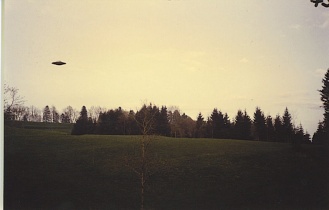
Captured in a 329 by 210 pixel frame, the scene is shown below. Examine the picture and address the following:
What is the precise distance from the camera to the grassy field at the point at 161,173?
9.85 meters

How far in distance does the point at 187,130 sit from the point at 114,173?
3124mm

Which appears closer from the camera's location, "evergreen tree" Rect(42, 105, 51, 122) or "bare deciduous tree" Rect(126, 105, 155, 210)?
"evergreen tree" Rect(42, 105, 51, 122)

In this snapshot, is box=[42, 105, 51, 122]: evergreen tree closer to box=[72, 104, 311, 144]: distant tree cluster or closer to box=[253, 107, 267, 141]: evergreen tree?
box=[72, 104, 311, 144]: distant tree cluster

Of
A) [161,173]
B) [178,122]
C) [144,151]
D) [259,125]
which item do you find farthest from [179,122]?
[259,125]

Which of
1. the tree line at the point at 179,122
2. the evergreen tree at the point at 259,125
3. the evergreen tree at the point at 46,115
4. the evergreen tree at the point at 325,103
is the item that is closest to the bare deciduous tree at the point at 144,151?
the tree line at the point at 179,122

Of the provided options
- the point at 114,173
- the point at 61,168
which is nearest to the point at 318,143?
the point at 114,173

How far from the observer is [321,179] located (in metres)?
10.2

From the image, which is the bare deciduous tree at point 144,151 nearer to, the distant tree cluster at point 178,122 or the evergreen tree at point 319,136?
the distant tree cluster at point 178,122

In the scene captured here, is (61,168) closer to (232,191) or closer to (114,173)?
(114,173)

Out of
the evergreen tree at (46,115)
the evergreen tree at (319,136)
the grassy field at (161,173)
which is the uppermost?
the evergreen tree at (46,115)

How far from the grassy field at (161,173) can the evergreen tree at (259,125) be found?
0.97 feet

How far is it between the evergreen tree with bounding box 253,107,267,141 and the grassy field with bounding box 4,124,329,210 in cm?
29

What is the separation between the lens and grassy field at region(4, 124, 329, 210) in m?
9.85

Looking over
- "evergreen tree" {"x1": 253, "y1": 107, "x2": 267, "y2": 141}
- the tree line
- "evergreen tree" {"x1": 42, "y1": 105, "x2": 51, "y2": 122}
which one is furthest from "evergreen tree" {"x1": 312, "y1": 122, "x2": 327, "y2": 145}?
"evergreen tree" {"x1": 42, "y1": 105, "x2": 51, "y2": 122}
